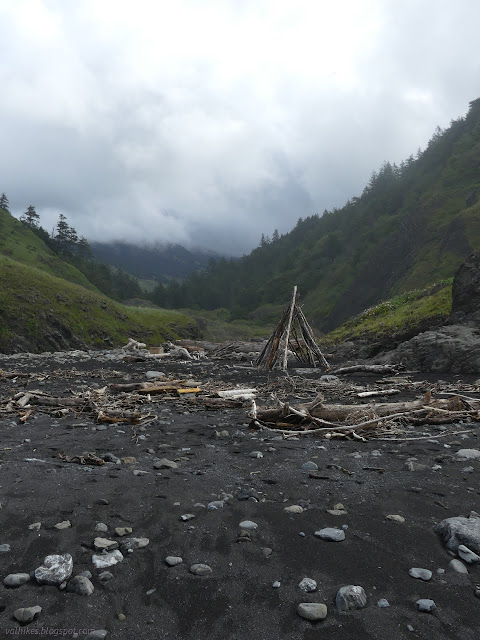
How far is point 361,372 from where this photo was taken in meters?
15.6

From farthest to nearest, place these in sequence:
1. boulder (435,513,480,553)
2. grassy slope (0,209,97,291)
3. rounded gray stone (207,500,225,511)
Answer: grassy slope (0,209,97,291)
rounded gray stone (207,500,225,511)
boulder (435,513,480,553)

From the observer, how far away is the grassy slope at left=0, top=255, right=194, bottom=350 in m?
39.5

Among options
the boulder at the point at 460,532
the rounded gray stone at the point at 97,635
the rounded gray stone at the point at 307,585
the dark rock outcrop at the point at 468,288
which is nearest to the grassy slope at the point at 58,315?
the dark rock outcrop at the point at 468,288

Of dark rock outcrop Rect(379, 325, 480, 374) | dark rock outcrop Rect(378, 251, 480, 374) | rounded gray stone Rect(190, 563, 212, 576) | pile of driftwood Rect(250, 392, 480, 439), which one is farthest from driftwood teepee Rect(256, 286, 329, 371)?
rounded gray stone Rect(190, 563, 212, 576)

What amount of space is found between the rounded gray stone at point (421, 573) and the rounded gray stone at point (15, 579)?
9.19ft

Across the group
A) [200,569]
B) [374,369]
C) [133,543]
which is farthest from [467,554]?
[374,369]

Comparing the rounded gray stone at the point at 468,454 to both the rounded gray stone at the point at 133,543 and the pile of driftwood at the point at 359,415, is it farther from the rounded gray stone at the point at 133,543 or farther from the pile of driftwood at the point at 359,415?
the rounded gray stone at the point at 133,543

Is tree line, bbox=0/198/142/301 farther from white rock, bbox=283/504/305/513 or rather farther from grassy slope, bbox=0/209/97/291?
white rock, bbox=283/504/305/513

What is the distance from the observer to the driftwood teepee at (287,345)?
18.4 metres

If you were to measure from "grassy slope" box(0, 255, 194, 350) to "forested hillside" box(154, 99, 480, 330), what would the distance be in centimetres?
4493

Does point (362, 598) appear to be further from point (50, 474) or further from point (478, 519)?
point (50, 474)

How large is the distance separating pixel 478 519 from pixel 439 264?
2556 inches

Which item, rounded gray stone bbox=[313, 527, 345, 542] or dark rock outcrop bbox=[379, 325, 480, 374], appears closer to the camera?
rounded gray stone bbox=[313, 527, 345, 542]

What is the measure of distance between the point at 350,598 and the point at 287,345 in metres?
16.3
